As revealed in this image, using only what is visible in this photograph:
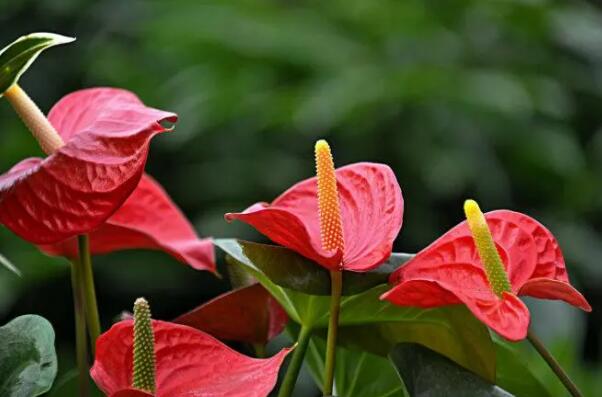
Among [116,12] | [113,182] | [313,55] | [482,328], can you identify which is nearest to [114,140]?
[113,182]

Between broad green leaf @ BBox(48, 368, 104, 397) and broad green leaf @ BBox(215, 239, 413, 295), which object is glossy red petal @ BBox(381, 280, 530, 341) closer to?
broad green leaf @ BBox(215, 239, 413, 295)

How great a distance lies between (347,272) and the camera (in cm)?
39

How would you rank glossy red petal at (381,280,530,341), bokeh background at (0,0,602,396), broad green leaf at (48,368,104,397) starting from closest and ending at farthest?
glossy red petal at (381,280,530,341)
broad green leaf at (48,368,104,397)
bokeh background at (0,0,602,396)

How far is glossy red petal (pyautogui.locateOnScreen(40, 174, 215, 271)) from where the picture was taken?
460 mm

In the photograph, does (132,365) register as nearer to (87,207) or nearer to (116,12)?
(87,207)

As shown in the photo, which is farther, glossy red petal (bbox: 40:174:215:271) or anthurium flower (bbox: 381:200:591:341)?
glossy red petal (bbox: 40:174:215:271)

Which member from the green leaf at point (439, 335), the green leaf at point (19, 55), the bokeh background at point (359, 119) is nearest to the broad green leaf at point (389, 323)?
the green leaf at point (439, 335)

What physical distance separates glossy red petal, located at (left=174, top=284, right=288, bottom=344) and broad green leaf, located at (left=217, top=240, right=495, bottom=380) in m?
0.02

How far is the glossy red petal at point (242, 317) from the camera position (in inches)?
16.9

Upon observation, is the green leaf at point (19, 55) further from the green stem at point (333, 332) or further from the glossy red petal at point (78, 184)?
the green stem at point (333, 332)

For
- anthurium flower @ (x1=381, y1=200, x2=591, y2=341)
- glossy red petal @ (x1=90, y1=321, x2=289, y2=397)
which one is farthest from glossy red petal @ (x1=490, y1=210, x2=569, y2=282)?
glossy red petal @ (x1=90, y1=321, x2=289, y2=397)

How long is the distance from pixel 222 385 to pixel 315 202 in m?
0.10

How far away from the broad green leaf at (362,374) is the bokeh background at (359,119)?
2.84ft

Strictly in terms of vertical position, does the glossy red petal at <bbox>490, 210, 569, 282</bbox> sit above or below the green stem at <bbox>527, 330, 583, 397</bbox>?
above
